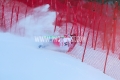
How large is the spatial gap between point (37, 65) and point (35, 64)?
15 mm

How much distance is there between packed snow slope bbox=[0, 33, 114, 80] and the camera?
1382 millimetres

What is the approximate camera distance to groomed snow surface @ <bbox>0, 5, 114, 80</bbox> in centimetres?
138

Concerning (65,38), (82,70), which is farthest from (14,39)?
(82,70)

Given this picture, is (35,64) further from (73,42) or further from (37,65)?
(73,42)

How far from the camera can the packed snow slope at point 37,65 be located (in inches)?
54.4

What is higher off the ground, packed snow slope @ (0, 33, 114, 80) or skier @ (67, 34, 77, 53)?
skier @ (67, 34, 77, 53)

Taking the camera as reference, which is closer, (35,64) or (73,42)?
(35,64)

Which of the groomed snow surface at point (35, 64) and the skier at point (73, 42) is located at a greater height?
the skier at point (73, 42)

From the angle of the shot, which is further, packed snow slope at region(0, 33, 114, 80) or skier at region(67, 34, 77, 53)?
skier at region(67, 34, 77, 53)

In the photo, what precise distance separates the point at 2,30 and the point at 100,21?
83 centimetres

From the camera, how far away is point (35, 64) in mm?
1441

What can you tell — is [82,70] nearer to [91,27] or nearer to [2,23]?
[91,27]

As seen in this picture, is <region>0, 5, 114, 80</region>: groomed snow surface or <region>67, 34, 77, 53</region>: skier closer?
<region>0, 5, 114, 80</region>: groomed snow surface

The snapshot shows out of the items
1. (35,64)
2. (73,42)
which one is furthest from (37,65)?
(73,42)
